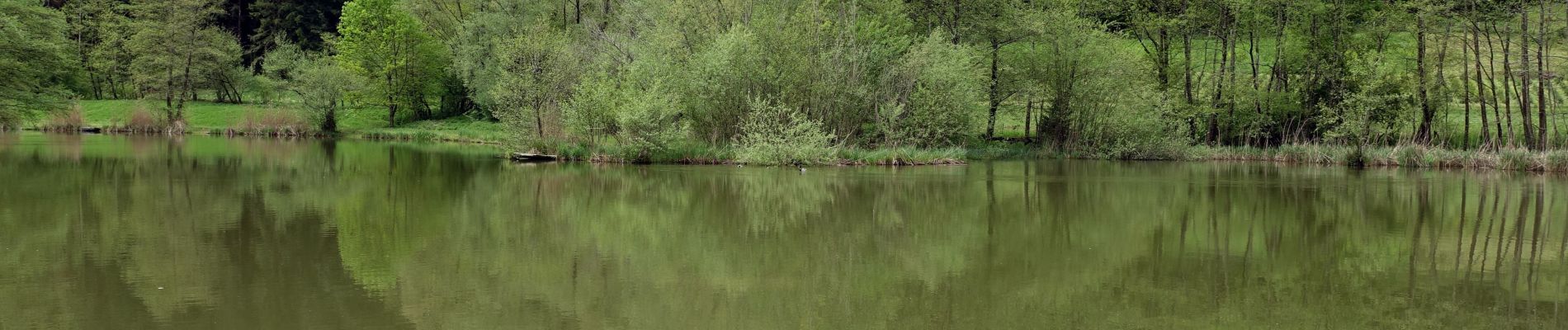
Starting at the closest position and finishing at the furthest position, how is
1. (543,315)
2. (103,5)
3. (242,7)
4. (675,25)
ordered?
1. (543,315)
2. (675,25)
3. (103,5)
4. (242,7)

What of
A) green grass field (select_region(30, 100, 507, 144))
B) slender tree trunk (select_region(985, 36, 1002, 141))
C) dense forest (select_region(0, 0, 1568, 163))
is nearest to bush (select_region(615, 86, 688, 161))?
dense forest (select_region(0, 0, 1568, 163))

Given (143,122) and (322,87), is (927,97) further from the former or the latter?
(143,122)

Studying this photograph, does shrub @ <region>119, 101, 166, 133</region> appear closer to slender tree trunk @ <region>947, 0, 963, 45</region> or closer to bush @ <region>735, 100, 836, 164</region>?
bush @ <region>735, 100, 836, 164</region>

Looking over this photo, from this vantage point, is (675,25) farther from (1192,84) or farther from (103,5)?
(103,5)

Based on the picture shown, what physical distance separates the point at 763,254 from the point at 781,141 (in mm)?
19180

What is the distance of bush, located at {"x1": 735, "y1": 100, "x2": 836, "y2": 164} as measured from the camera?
104ft

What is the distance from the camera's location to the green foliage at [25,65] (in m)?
35.0

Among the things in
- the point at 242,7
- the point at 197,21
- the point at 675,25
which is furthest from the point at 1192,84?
the point at 242,7

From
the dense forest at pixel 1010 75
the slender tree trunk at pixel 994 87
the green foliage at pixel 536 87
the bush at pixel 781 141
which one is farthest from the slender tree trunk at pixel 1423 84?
the green foliage at pixel 536 87

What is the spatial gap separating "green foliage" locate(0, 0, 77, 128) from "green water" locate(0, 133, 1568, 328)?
43.8ft

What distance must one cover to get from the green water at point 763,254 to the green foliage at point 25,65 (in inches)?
525

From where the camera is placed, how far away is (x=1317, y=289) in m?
10.8

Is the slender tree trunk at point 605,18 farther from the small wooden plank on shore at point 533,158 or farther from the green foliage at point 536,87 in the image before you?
the small wooden plank on shore at point 533,158

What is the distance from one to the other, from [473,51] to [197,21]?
17.7 meters
